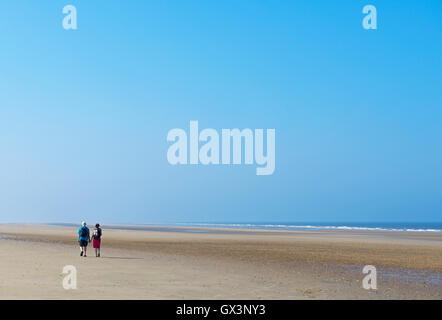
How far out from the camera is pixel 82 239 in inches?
1177

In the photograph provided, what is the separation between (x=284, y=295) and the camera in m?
16.7
